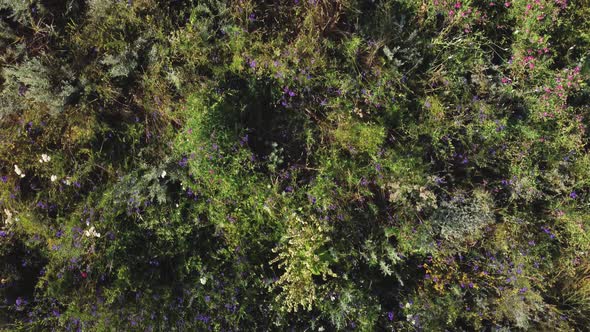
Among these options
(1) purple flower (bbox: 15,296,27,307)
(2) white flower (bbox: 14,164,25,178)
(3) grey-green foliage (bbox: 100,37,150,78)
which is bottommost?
(1) purple flower (bbox: 15,296,27,307)

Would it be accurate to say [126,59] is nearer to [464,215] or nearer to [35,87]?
[35,87]

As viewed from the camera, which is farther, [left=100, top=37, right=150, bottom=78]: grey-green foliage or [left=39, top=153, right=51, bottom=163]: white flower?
[left=39, top=153, right=51, bottom=163]: white flower

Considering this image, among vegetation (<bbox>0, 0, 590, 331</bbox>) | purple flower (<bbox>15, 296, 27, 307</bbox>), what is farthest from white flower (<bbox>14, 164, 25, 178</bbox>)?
purple flower (<bbox>15, 296, 27, 307</bbox>)

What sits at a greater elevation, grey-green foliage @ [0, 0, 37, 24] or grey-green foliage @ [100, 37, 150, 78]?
grey-green foliage @ [0, 0, 37, 24]

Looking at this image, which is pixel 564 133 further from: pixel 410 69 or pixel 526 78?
pixel 410 69

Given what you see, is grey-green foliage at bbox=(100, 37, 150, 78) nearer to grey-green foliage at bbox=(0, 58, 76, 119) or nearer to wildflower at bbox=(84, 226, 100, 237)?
grey-green foliage at bbox=(0, 58, 76, 119)

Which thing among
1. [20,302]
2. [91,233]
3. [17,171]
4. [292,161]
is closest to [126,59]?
[17,171]
